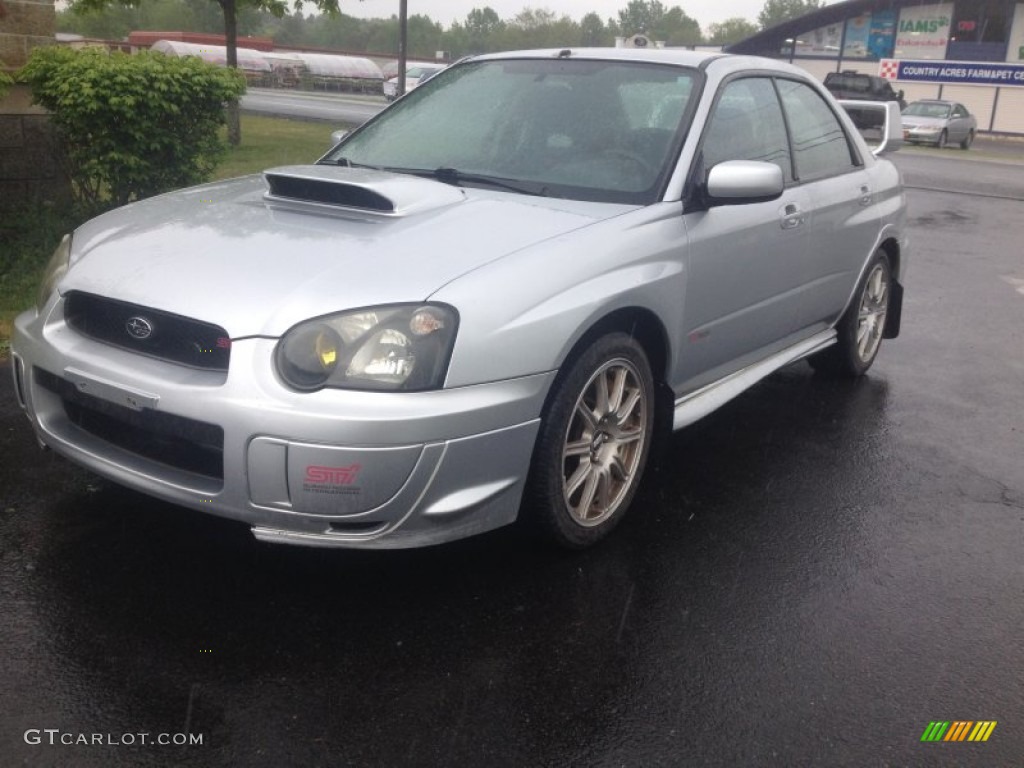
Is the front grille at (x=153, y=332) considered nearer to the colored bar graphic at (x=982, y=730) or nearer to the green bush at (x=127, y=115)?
the colored bar graphic at (x=982, y=730)

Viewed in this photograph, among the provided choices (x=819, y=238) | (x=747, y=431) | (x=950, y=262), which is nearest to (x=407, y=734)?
(x=747, y=431)

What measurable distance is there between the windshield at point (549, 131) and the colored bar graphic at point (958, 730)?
204 cm

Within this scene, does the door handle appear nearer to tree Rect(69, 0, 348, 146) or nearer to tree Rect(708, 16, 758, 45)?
tree Rect(69, 0, 348, 146)

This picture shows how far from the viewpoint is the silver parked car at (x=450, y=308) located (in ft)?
9.42

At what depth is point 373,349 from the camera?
2.90 m

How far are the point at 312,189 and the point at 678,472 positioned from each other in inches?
77.3

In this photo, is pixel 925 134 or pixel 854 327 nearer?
pixel 854 327

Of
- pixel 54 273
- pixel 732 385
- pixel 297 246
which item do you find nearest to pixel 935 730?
pixel 732 385

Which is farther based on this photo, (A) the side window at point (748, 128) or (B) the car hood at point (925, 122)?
(B) the car hood at point (925, 122)

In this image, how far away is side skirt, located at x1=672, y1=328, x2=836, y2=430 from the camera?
13.4ft

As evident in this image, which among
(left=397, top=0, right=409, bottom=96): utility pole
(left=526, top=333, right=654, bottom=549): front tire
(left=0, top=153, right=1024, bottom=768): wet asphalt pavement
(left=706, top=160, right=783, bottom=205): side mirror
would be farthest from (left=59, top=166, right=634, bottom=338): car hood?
(left=397, top=0, right=409, bottom=96): utility pole

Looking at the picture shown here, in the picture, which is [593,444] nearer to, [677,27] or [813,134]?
[813,134]

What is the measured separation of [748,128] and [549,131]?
3.20 ft

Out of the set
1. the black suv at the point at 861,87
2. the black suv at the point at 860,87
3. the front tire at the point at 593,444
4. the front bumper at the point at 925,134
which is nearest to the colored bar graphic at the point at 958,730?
the front tire at the point at 593,444
